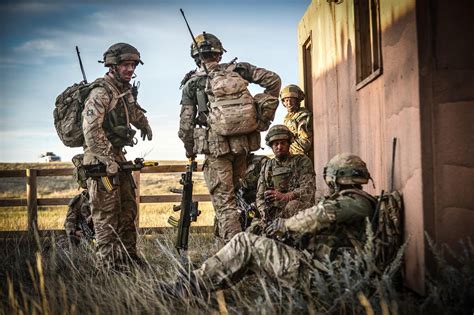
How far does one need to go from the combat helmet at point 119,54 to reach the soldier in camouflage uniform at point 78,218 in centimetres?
244

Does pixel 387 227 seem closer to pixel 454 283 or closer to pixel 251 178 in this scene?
pixel 454 283

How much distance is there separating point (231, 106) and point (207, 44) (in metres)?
0.88

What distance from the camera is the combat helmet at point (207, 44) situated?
584 centimetres

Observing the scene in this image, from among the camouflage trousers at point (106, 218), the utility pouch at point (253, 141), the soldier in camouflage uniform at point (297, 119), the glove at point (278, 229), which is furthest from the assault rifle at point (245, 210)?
the glove at point (278, 229)

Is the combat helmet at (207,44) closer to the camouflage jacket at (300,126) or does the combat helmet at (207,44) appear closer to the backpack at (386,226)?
the camouflage jacket at (300,126)

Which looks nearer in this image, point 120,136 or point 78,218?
point 120,136

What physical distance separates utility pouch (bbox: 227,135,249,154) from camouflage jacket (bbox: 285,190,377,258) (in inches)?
83.3

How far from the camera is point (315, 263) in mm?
3275

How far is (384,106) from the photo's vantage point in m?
3.98

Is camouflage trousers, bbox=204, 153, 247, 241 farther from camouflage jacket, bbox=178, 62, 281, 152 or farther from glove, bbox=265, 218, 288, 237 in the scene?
glove, bbox=265, 218, 288, 237

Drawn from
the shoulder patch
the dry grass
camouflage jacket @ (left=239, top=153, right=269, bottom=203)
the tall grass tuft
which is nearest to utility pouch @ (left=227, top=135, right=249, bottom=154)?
the shoulder patch

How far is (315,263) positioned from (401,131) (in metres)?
1.12

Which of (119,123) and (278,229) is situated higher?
(119,123)

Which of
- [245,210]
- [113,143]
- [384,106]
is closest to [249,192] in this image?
[245,210]
